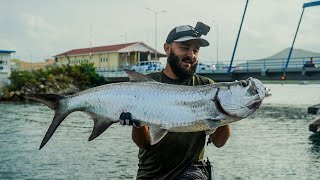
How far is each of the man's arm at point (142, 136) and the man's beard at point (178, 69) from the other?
733 millimetres

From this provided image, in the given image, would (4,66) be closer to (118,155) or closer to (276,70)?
(276,70)

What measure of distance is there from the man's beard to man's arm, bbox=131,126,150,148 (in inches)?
28.9

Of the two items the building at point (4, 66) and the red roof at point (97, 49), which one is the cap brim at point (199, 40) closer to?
the building at point (4, 66)

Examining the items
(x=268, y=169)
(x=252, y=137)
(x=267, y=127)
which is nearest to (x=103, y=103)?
(x=268, y=169)

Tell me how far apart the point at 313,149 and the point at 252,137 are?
5.48m

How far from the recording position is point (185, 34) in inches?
207

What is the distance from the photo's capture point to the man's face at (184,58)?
5215 millimetres

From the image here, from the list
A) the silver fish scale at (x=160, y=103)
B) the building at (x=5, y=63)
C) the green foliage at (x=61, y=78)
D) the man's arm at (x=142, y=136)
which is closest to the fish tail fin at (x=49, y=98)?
the silver fish scale at (x=160, y=103)

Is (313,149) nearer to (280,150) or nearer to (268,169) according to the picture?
(280,150)

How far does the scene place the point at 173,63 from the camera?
526cm

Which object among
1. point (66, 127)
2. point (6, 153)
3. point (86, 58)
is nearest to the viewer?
point (6, 153)

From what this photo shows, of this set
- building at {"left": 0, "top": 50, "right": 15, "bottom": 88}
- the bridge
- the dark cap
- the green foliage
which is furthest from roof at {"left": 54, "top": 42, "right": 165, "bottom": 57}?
the dark cap

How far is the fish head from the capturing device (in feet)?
14.5

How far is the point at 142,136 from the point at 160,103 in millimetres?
621
